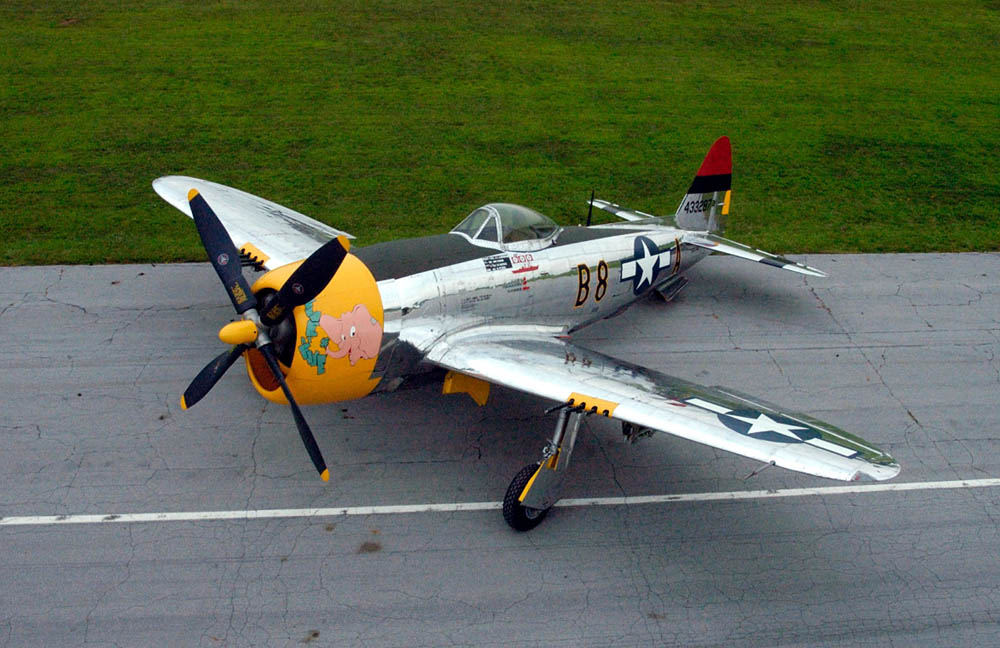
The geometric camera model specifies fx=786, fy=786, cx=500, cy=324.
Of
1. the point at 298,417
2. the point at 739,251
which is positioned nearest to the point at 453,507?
the point at 298,417

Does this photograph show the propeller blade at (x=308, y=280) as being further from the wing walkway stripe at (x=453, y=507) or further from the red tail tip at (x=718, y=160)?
the red tail tip at (x=718, y=160)

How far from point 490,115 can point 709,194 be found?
7.69m

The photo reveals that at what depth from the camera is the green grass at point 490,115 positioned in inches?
573

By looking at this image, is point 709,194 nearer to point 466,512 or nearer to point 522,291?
point 522,291

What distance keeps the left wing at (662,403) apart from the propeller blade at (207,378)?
2002 mm

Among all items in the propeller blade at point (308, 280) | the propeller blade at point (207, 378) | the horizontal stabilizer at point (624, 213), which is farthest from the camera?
the horizontal stabilizer at point (624, 213)

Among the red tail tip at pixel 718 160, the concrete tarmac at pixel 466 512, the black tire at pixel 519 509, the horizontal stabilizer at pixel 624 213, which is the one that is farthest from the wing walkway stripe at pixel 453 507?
the red tail tip at pixel 718 160

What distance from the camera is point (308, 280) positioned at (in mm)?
7422

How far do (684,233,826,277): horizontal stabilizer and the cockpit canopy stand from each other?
3016 millimetres

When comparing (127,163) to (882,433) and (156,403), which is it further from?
(882,433)

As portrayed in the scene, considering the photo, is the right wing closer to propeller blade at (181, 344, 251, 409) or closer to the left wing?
propeller blade at (181, 344, 251, 409)

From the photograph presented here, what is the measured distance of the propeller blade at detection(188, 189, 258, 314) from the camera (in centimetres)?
762

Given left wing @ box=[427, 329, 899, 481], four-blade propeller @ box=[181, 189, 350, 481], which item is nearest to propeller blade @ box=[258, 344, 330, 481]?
four-blade propeller @ box=[181, 189, 350, 481]

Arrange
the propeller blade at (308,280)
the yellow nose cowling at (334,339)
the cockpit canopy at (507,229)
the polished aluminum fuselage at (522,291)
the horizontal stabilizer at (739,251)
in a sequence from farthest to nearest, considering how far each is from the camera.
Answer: the horizontal stabilizer at (739,251) → the cockpit canopy at (507,229) → the polished aluminum fuselage at (522,291) → the yellow nose cowling at (334,339) → the propeller blade at (308,280)
